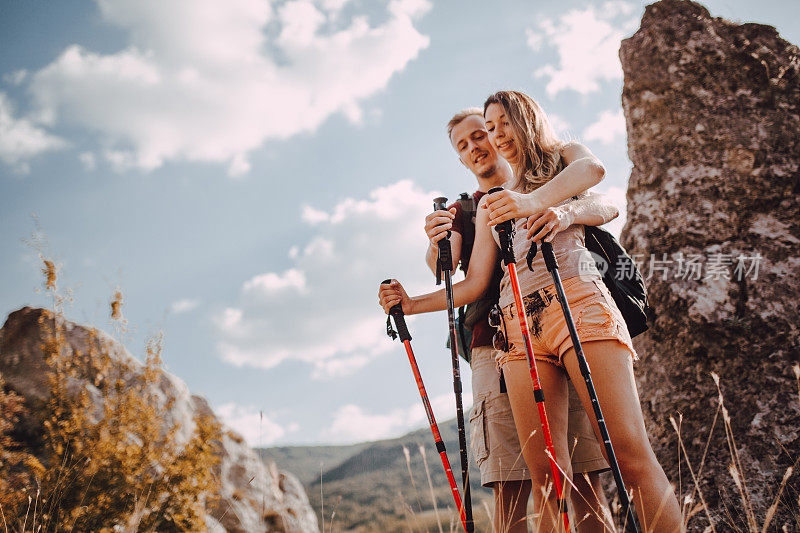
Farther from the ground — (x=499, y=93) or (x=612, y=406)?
(x=499, y=93)

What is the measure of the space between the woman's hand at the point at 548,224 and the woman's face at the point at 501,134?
513 mm

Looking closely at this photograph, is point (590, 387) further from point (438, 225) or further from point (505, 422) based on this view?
point (438, 225)

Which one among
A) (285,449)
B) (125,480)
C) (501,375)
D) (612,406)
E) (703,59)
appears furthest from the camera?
(285,449)

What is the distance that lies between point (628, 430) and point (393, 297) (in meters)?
1.22

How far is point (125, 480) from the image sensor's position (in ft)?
17.3

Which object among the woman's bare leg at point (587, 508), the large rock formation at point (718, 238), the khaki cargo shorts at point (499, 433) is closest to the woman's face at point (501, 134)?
the khaki cargo shorts at point (499, 433)

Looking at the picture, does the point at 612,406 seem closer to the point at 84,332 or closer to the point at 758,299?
the point at 758,299

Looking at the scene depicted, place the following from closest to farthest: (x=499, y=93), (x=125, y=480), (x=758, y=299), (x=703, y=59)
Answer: (x=499, y=93), (x=758, y=299), (x=703, y=59), (x=125, y=480)

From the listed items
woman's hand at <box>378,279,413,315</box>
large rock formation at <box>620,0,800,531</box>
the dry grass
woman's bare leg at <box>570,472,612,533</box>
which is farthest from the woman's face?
the dry grass

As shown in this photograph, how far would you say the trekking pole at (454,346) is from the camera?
2012 millimetres

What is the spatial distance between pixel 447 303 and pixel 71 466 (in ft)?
16.9

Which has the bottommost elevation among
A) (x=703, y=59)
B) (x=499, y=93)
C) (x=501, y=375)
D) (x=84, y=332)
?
(x=501, y=375)

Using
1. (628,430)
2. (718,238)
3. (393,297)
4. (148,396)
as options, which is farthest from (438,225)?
(148,396)

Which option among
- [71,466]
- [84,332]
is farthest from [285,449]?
[71,466]
